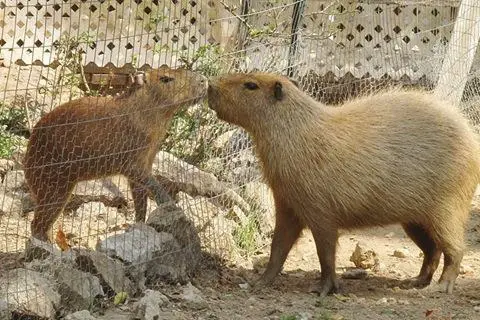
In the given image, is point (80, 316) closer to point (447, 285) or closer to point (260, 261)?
point (260, 261)

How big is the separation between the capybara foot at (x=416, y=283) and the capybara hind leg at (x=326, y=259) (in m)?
0.61

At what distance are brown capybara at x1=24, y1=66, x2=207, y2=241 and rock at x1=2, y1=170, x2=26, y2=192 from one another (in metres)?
0.84

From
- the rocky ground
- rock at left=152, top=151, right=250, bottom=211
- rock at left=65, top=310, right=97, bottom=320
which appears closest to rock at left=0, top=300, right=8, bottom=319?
the rocky ground

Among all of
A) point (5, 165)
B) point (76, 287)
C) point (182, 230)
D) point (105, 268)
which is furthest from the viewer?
point (5, 165)

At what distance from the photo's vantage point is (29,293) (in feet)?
16.3

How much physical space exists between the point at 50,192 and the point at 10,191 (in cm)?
122

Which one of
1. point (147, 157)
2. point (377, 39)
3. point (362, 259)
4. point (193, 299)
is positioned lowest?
point (193, 299)

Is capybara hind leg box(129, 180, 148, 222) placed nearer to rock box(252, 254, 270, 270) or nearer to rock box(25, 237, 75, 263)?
rock box(252, 254, 270, 270)

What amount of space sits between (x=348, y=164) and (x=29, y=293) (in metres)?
2.22

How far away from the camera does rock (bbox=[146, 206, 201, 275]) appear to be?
612cm

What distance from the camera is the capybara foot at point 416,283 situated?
644 centimetres

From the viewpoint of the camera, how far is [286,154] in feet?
19.8

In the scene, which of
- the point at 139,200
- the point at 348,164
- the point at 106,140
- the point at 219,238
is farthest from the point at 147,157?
the point at 348,164

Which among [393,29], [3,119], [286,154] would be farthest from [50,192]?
[393,29]
